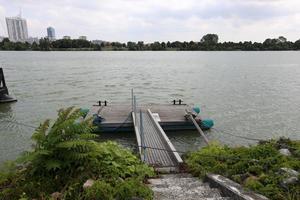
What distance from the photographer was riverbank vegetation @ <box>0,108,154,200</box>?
14.5ft

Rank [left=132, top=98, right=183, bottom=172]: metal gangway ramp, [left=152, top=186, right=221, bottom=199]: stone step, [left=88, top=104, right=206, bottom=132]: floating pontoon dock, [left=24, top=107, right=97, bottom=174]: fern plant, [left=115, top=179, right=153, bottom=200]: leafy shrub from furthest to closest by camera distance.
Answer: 1. [left=88, top=104, right=206, bottom=132]: floating pontoon dock
2. [left=132, top=98, right=183, bottom=172]: metal gangway ramp
3. [left=24, top=107, right=97, bottom=174]: fern plant
4. [left=152, top=186, right=221, bottom=199]: stone step
5. [left=115, top=179, right=153, bottom=200]: leafy shrub

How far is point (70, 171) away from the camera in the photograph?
16.4ft

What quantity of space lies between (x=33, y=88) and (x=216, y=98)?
18.8 meters

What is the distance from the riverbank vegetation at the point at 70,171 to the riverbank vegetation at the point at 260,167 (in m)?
1.66

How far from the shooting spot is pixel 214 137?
560 inches

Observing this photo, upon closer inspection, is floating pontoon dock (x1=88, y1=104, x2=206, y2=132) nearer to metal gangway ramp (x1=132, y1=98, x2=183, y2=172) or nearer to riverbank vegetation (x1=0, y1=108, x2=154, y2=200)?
metal gangway ramp (x1=132, y1=98, x2=183, y2=172)

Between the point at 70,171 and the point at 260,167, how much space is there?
12.1 feet

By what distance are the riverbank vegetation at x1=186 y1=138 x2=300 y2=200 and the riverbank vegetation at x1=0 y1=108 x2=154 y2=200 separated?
1664 mm

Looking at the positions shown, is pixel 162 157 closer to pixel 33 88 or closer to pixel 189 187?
pixel 189 187

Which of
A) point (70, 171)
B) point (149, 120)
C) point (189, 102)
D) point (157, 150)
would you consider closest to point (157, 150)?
point (157, 150)

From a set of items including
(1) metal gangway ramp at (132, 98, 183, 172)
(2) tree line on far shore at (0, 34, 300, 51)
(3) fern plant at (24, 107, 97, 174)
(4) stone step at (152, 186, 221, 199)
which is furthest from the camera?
(2) tree line on far shore at (0, 34, 300, 51)

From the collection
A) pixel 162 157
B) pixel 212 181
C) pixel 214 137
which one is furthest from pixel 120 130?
pixel 212 181

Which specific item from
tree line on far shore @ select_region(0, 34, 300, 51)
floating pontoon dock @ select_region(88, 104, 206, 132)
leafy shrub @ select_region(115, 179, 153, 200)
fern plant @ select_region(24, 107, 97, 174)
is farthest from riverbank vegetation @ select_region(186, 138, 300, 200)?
tree line on far shore @ select_region(0, 34, 300, 51)

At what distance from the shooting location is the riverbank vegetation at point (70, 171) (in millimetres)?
4422
